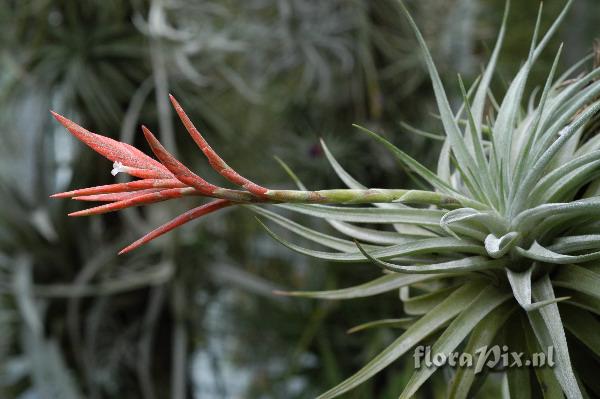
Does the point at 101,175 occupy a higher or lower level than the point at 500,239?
higher

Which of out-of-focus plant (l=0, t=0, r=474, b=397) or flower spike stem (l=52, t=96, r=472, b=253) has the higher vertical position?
out-of-focus plant (l=0, t=0, r=474, b=397)

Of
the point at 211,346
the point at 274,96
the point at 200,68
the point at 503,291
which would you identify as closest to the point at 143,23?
the point at 200,68

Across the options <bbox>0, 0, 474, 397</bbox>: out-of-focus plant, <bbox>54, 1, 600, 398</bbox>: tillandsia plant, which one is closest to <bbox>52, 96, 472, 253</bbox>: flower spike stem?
<bbox>54, 1, 600, 398</bbox>: tillandsia plant

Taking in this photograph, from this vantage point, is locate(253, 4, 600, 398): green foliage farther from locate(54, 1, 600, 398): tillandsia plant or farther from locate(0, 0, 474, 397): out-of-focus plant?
locate(0, 0, 474, 397): out-of-focus plant

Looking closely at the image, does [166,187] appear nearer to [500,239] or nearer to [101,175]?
[500,239]

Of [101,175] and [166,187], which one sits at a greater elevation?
[101,175]

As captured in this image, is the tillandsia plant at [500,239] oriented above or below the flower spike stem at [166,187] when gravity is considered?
above

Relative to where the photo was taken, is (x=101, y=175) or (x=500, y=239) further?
(x=101, y=175)

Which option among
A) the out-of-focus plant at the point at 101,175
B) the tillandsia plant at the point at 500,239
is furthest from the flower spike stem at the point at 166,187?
the out-of-focus plant at the point at 101,175

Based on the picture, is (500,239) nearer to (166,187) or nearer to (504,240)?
(504,240)

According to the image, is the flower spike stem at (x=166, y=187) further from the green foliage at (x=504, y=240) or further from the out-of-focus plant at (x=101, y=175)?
the out-of-focus plant at (x=101, y=175)

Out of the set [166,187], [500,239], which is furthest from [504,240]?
[166,187]

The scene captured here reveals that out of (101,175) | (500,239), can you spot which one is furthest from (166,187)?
(101,175)

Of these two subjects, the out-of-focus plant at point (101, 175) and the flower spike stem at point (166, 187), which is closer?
the flower spike stem at point (166, 187)
